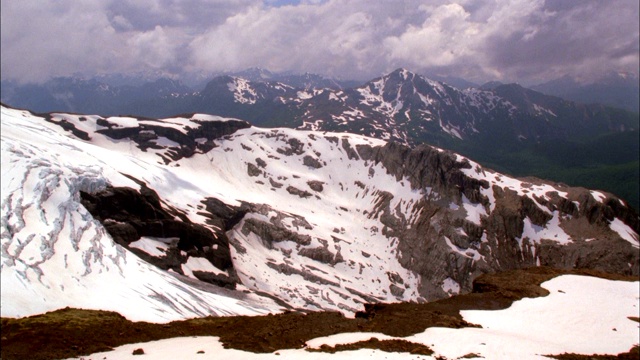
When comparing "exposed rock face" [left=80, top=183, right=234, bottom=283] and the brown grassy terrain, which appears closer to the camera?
the brown grassy terrain

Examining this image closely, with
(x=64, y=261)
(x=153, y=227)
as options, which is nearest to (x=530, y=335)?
(x=64, y=261)

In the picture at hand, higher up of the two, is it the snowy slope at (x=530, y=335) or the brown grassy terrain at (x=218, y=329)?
the snowy slope at (x=530, y=335)

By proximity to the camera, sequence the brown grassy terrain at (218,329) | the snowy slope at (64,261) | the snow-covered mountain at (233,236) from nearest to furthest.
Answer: the brown grassy terrain at (218,329) → the snowy slope at (64,261) → the snow-covered mountain at (233,236)

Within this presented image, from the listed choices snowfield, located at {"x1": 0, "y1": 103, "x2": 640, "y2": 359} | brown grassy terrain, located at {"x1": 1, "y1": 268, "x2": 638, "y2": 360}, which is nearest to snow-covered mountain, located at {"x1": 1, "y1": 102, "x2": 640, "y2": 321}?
snowfield, located at {"x1": 0, "y1": 103, "x2": 640, "y2": 359}

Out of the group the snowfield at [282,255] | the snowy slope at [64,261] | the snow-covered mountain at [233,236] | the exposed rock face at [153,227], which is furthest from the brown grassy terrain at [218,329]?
the exposed rock face at [153,227]

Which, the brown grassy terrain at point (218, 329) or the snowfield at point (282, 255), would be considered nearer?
the brown grassy terrain at point (218, 329)

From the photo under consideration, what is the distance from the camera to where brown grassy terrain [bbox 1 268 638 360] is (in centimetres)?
2734

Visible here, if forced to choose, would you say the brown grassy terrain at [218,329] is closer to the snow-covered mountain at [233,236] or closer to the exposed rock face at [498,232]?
the snow-covered mountain at [233,236]

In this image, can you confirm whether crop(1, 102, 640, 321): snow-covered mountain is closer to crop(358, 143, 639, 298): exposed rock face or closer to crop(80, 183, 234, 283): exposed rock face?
crop(80, 183, 234, 283): exposed rock face

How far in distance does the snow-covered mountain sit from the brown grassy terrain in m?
16.8

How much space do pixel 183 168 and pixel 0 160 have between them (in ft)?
387

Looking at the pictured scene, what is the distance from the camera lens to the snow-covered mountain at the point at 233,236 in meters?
63.2

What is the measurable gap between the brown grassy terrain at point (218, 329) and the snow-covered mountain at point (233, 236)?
663 inches

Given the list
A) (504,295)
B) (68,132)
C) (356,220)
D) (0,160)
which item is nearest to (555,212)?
(356,220)
